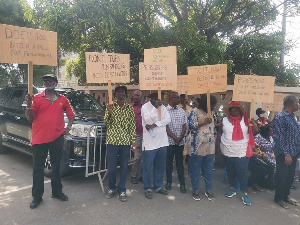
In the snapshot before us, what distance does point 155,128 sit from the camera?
4176 mm

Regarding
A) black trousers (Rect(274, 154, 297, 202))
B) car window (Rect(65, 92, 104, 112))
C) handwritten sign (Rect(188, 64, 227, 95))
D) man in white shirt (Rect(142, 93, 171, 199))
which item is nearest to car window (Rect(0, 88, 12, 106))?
car window (Rect(65, 92, 104, 112))

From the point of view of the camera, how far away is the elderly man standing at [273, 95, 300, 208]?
13.1 feet

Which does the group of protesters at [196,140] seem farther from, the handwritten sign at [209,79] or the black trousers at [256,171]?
the black trousers at [256,171]

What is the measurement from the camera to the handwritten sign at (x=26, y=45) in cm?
349

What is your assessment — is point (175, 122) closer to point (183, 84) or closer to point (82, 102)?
point (183, 84)

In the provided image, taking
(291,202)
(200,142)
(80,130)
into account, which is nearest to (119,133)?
(80,130)

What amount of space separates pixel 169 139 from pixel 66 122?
187 centimetres

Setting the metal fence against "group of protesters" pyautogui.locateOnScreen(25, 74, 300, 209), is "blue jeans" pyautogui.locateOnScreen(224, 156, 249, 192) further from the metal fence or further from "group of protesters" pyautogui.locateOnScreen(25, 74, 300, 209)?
the metal fence

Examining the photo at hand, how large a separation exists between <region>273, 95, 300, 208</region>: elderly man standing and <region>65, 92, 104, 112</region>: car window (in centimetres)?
367

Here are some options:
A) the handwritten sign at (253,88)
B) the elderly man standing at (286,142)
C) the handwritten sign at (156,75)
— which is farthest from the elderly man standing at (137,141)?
the elderly man standing at (286,142)

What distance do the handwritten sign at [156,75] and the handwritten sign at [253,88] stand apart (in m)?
1.12

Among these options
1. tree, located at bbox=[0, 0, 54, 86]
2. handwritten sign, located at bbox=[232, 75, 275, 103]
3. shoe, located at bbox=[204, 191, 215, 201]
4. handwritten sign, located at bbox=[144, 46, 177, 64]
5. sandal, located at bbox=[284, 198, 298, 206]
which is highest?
tree, located at bbox=[0, 0, 54, 86]

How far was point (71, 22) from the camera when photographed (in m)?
6.69

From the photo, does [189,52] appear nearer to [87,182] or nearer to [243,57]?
[243,57]
